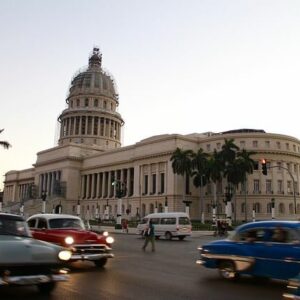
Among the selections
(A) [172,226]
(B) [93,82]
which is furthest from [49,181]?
(A) [172,226]

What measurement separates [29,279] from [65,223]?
Result: 692 cm

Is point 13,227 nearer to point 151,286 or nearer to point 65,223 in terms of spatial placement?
point 151,286

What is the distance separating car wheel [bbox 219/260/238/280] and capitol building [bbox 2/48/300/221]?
134 feet

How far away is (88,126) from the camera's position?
415 feet

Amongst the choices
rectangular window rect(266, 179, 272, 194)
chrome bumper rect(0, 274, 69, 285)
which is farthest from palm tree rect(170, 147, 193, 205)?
chrome bumper rect(0, 274, 69, 285)

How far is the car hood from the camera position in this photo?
8.14m

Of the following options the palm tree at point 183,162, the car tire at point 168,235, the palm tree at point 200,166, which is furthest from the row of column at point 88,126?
the car tire at point 168,235

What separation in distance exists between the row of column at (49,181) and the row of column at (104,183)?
722 cm

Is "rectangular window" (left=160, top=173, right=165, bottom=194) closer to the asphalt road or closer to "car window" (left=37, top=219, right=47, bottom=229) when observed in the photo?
"car window" (left=37, top=219, right=47, bottom=229)

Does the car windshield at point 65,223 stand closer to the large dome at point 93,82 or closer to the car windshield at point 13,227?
the car windshield at point 13,227

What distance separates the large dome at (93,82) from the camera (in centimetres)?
12993

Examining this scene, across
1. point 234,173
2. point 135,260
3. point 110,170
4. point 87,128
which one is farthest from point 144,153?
point 135,260

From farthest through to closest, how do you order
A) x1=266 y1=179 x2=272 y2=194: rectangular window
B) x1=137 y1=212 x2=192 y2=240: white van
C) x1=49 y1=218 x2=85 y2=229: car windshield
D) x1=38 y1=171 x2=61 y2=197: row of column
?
x1=38 y1=171 x2=61 y2=197: row of column, x1=266 y1=179 x2=272 y2=194: rectangular window, x1=137 y1=212 x2=192 y2=240: white van, x1=49 y1=218 x2=85 y2=229: car windshield

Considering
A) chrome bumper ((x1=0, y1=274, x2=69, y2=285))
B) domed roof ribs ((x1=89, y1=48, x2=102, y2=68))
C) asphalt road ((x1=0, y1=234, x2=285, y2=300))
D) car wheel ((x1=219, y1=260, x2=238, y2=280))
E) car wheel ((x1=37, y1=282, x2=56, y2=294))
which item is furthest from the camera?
domed roof ribs ((x1=89, y1=48, x2=102, y2=68))
